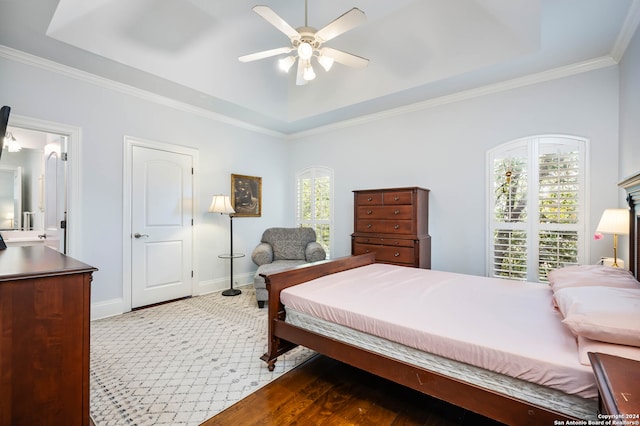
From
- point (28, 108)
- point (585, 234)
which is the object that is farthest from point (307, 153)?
point (585, 234)

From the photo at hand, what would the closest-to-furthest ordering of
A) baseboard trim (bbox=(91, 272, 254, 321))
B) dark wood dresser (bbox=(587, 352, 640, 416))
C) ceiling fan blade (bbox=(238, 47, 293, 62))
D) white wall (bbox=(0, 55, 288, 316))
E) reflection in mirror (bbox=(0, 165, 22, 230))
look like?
1. dark wood dresser (bbox=(587, 352, 640, 416))
2. ceiling fan blade (bbox=(238, 47, 293, 62))
3. white wall (bbox=(0, 55, 288, 316))
4. baseboard trim (bbox=(91, 272, 254, 321))
5. reflection in mirror (bbox=(0, 165, 22, 230))

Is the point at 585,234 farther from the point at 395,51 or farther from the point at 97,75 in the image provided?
the point at 97,75

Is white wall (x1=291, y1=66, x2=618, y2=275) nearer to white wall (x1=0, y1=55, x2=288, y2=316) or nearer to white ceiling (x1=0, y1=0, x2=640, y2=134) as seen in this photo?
white ceiling (x1=0, y1=0, x2=640, y2=134)

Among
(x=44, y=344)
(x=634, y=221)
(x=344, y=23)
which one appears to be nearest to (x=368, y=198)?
(x=344, y=23)

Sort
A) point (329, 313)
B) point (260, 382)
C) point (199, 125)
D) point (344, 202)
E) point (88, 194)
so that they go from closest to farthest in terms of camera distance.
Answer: point (329, 313) → point (260, 382) → point (88, 194) → point (199, 125) → point (344, 202)

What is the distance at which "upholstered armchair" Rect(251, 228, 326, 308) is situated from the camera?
14.5 feet

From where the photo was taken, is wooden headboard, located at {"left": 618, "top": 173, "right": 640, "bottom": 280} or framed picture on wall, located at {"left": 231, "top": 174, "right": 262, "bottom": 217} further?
framed picture on wall, located at {"left": 231, "top": 174, "right": 262, "bottom": 217}

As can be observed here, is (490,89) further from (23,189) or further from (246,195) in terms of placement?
(23,189)

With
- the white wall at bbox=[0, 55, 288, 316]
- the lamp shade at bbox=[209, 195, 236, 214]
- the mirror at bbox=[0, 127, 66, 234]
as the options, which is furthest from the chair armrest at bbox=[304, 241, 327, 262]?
the mirror at bbox=[0, 127, 66, 234]

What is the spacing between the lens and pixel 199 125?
443 centimetres

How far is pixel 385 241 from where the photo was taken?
3.93m

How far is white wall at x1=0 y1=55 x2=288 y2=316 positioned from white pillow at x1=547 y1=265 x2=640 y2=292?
4213 millimetres

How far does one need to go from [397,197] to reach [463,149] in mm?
1070

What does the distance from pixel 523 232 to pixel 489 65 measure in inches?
75.5
